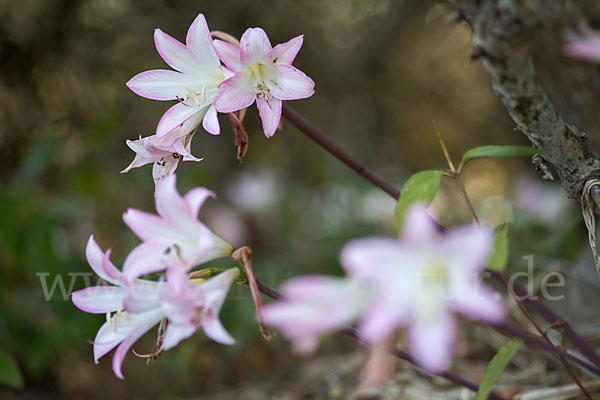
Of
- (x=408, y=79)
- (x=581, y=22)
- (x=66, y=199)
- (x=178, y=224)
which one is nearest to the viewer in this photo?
(x=178, y=224)

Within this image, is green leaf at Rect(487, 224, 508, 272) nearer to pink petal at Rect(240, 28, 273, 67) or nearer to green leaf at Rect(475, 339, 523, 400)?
green leaf at Rect(475, 339, 523, 400)

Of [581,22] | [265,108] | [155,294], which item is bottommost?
[155,294]

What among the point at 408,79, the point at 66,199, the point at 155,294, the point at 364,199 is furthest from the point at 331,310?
the point at 408,79

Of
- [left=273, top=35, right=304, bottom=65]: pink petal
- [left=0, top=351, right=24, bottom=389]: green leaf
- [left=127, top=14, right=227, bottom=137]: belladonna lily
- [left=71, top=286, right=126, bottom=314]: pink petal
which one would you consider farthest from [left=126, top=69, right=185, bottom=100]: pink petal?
[left=0, top=351, right=24, bottom=389]: green leaf

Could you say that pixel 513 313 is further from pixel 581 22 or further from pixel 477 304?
pixel 477 304

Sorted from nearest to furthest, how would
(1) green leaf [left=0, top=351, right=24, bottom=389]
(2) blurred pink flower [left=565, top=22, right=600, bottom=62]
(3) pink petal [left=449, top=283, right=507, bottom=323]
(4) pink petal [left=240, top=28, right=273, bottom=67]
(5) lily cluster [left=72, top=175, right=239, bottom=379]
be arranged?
(3) pink petal [left=449, top=283, right=507, bottom=323]
(5) lily cluster [left=72, top=175, right=239, bottom=379]
(4) pink petal [left=240, top=28, right=273, bottom=67]
(1) green leaf [left=0, top=351, right=24, bottom=389]
(2) blurred pink flower [left=565, top=22, right=600, bottom=62]

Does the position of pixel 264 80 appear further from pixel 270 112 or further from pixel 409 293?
pixel 409 293

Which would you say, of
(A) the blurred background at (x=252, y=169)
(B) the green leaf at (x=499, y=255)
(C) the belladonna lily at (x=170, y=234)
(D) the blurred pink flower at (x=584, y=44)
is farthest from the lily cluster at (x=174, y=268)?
(D) the blurred pink flower at (x=584, y=44)
